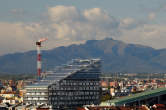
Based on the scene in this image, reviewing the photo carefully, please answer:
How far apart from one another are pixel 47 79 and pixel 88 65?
13104mm

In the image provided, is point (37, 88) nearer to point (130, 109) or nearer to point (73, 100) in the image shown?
point (73, 100)

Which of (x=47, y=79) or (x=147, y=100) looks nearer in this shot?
(x=147, y=100)

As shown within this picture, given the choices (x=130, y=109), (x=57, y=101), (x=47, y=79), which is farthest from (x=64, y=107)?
(x=130, y=109)

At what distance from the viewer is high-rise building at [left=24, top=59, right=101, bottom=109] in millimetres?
188875

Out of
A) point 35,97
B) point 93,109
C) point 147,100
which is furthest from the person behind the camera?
point 35,97

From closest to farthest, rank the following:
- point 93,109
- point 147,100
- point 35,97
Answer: point 93,109, point 147,100, point 35,97

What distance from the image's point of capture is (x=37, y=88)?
19062cm

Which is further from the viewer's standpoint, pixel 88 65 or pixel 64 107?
pixel 88 65

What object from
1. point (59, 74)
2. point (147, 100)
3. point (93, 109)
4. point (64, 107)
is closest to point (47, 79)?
point (59, 74)

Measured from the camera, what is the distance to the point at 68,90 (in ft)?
637

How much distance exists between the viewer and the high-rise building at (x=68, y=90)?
620ft

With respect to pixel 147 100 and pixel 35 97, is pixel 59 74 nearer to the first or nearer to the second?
pixel 35 97

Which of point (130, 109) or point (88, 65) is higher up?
point (88, 65)

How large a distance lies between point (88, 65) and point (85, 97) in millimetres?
9877
